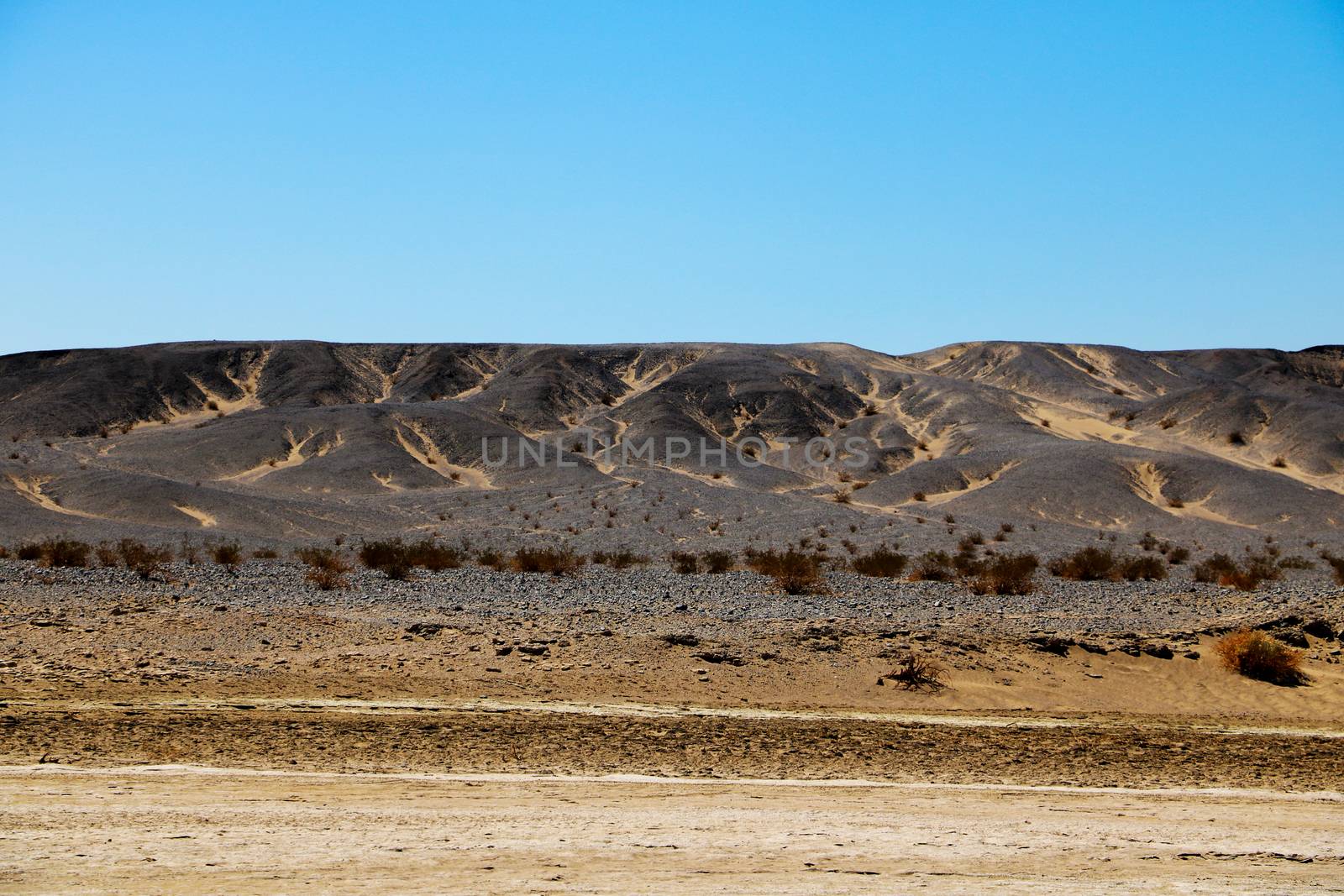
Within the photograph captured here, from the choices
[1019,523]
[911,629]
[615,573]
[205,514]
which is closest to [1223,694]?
[911,629]

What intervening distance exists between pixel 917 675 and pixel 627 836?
8.59 metres

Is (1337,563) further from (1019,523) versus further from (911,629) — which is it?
(911,629)

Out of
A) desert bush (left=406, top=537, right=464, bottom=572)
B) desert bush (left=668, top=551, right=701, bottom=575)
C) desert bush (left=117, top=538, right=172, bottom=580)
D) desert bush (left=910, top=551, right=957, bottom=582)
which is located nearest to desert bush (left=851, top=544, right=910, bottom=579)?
desert bush (left=910, top=551, right=957, bottom=582)

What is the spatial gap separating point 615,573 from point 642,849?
868 inches

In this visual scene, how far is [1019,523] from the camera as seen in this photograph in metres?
48.6

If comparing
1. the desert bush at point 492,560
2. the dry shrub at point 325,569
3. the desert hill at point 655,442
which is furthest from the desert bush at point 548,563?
the desert hill at point 655,442

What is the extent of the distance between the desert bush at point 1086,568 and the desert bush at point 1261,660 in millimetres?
13409

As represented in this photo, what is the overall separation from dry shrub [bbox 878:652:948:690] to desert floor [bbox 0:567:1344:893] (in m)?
0.22

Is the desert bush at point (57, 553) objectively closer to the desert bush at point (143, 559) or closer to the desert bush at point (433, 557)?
the desert bush at point (143, 559)

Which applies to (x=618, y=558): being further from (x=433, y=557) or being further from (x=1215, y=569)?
(x=1215, y=569)

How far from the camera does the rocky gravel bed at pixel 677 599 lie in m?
20.4

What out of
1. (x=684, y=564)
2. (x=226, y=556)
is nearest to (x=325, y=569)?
(x=226, y=556)

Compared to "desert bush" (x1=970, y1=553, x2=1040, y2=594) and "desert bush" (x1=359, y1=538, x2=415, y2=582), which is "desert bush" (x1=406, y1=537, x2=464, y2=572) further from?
"desert bush" (x1=970, y1=553, x2=1040, y2=594)

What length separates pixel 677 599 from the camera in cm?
2383
